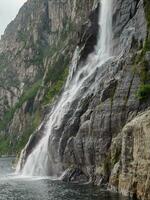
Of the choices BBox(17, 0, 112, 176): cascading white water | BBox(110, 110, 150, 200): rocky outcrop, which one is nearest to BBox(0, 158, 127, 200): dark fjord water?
BBox(110, 110, 150, 200): rocky outcrop

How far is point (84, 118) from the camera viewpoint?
81.6m

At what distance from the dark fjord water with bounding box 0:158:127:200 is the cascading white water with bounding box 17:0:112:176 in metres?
12.3

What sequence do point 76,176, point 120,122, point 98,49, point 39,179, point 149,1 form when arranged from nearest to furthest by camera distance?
1. point 120,122
2. point 76,176
3. point 39,179
4. point 149,1
5. point 98,49

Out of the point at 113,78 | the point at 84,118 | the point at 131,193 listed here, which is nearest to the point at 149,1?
the point at 113,78

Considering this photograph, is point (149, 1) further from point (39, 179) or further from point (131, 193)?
point (131, 193)

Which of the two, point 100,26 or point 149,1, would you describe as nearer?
point 149,1

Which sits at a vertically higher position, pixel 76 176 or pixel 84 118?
pixel 84 118

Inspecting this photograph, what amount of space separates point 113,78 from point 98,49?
98.8ft

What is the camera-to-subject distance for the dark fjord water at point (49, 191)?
63094 millimetres

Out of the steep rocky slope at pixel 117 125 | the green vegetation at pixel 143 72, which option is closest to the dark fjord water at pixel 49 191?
the steep rocky slope at pixel 117 125

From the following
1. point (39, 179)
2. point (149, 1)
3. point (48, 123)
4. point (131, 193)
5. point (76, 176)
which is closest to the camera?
point (131, 193)

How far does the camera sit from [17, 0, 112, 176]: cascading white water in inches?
3676

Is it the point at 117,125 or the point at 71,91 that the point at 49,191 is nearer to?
the point at 117,125

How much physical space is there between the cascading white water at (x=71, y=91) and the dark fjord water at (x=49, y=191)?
12.3 m
